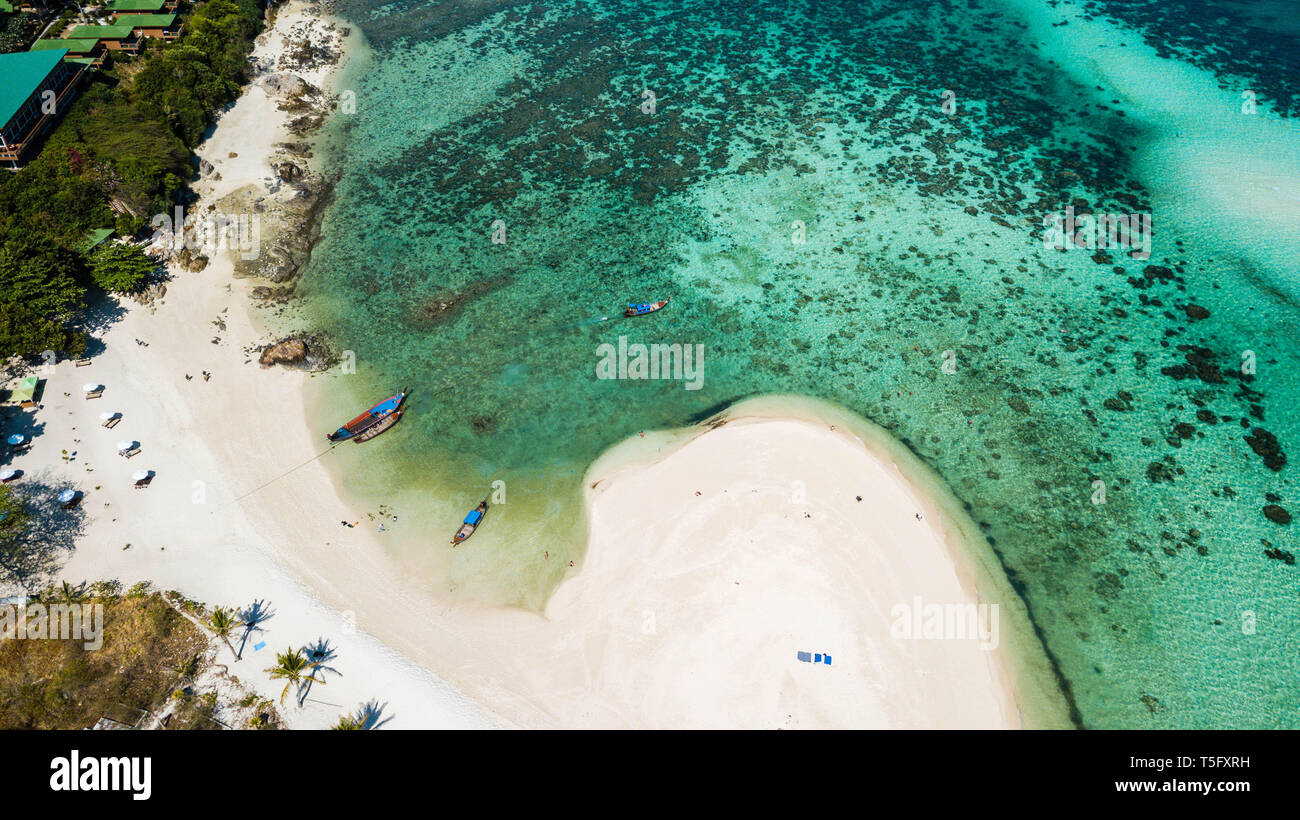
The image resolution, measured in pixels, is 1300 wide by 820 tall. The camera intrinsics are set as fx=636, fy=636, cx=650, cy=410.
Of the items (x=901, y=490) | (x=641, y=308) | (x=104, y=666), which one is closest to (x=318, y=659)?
(x=104, y=666)

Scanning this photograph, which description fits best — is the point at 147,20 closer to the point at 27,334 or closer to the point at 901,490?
the point at 27,334

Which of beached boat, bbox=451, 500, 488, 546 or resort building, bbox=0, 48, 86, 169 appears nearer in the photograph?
beached boat, bbox=451, 500, 488, 546

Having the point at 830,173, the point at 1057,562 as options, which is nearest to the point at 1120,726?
the point at 1057,562

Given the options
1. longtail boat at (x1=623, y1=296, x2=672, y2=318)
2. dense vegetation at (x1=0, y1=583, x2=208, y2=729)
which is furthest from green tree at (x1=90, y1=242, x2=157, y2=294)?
longtail boat at (x1=623, y1=296, x2=672, y2=318)

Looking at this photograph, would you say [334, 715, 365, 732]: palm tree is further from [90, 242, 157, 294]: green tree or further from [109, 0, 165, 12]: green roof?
[109, 0, 165, 12]: green roof

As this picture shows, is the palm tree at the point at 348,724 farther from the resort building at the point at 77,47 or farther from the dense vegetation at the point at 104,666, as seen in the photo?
the resort building at the point at 77,47

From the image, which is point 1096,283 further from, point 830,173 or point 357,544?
point 357,544
